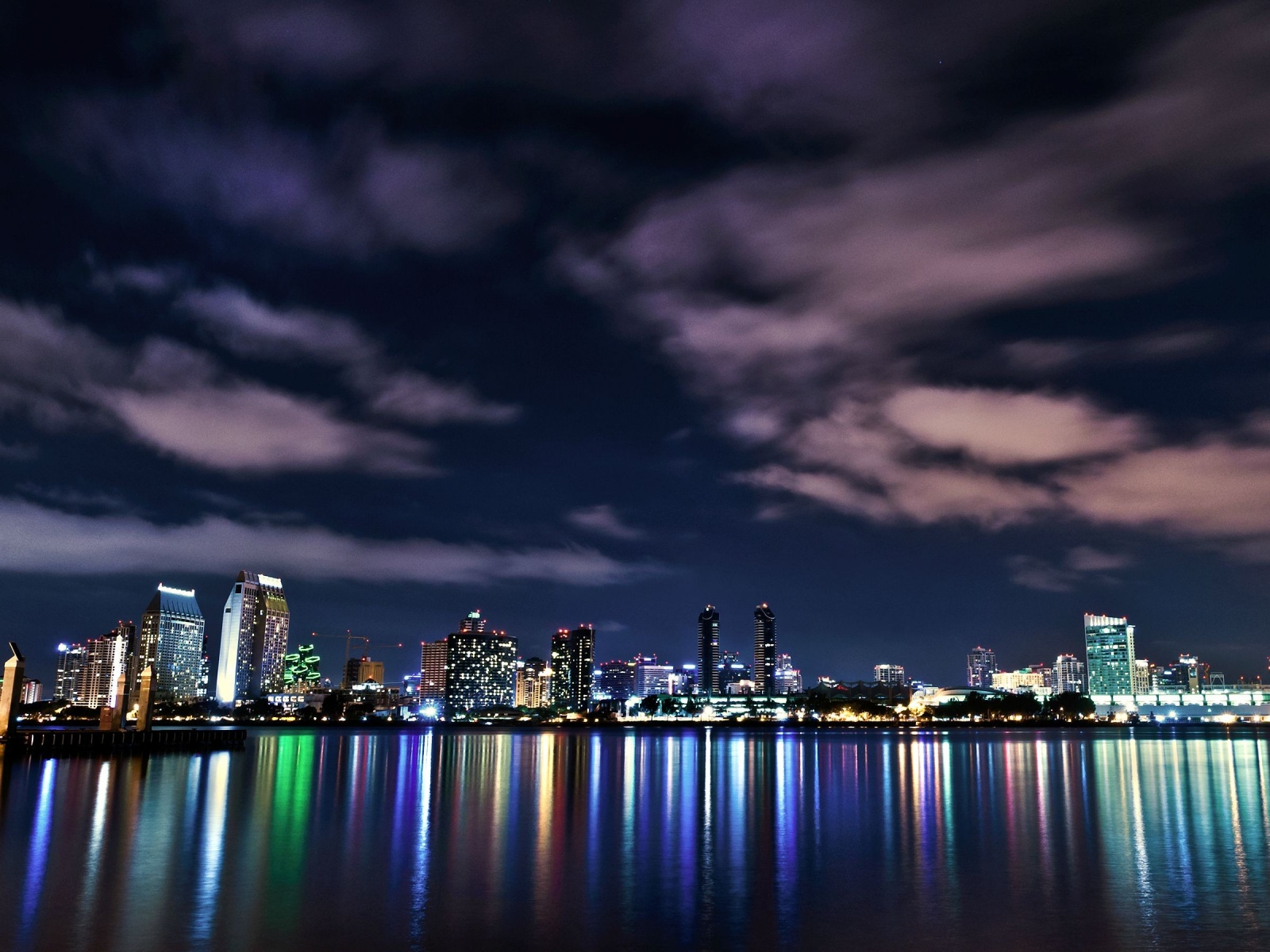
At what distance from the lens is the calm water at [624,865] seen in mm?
21406

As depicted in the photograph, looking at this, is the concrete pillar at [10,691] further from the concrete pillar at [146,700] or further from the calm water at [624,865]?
the calm water at [624,865]

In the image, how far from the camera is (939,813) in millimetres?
46156

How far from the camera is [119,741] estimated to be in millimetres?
97812

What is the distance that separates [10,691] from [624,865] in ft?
257

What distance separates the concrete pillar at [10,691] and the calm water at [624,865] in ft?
87.8

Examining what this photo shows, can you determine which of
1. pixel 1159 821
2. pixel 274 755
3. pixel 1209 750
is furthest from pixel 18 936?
pixel 1209 750

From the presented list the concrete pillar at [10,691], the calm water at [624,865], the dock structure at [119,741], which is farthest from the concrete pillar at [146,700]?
the calm water at [624,865]

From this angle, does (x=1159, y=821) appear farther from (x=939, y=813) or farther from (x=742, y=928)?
(x=742, y=928)

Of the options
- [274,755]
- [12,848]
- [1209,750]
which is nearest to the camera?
[12,848]

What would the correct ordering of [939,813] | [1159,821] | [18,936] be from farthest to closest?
1. [939,813]
2. [1159,821]
3. [18,936]

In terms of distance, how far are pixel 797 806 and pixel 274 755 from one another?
2633 inches

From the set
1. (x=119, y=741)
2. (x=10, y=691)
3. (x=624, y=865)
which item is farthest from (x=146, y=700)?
(x=624, y=865)

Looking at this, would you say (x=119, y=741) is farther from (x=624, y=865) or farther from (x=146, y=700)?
(x=624, y=865)

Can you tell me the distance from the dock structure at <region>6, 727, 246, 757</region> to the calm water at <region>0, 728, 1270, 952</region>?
93.4ft
